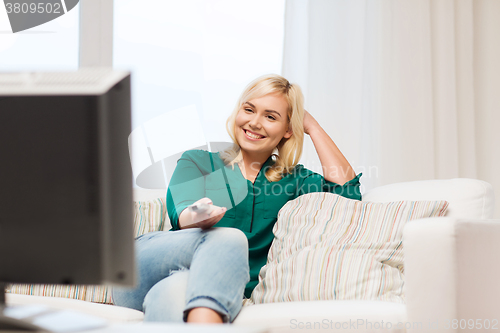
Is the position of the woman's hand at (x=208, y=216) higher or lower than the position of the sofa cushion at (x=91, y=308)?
higher

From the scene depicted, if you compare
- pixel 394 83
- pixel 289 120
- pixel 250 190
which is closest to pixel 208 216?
pixel 250 190

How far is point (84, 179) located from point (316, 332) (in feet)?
2.16

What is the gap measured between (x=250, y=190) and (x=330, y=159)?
1.20ft

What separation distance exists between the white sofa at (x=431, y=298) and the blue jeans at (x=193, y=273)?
0.48ft

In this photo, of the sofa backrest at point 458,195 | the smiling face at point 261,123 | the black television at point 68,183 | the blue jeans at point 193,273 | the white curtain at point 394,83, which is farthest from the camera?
A: the white curtain at point 394,83

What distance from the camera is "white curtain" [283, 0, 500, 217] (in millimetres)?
2467

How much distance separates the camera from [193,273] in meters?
0.80

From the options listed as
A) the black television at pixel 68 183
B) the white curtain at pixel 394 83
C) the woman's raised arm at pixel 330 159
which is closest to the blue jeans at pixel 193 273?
the black television at pixel 68 183

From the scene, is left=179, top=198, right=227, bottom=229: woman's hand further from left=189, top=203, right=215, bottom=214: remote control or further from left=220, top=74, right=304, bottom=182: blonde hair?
left=220, top=74, right=304, bottom=182: blonde hair

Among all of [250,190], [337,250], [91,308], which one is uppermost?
[250,190]

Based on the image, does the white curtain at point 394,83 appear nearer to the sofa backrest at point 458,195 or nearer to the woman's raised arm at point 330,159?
the woman's raised arm at point 330,159

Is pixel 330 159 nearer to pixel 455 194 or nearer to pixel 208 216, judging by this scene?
pixel 455 194

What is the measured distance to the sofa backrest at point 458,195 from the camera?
1.33m

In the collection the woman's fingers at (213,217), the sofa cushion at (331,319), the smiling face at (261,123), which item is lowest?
the sofa cushion at (331,319)
